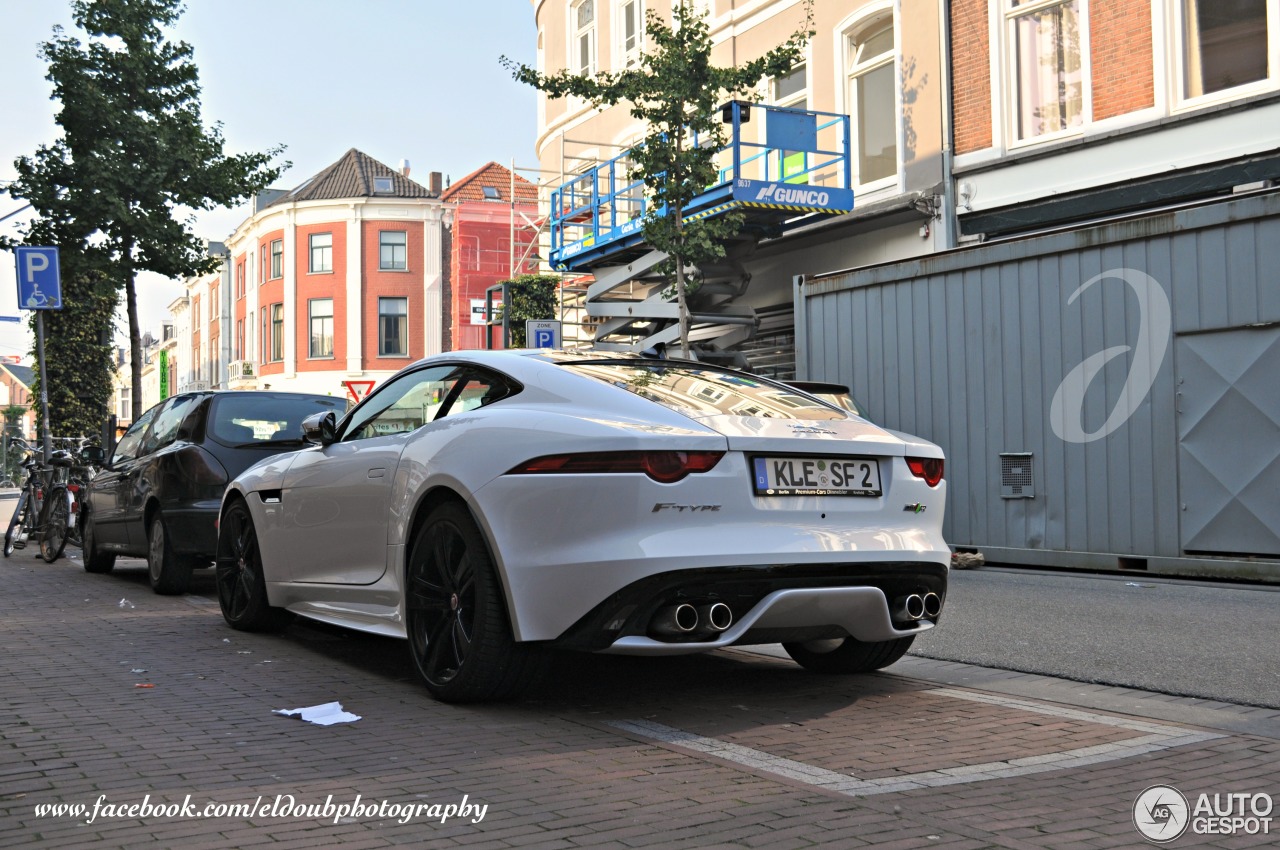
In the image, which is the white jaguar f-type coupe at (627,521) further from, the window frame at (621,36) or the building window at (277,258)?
the building window at (277,258)

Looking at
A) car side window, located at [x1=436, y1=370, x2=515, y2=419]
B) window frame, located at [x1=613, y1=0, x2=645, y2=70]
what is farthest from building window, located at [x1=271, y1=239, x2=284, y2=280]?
car side window, located at [x1=436, y1=370, x2=515, y2=419]

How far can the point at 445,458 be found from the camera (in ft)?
16.2

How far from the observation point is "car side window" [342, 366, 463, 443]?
5500 millimetres

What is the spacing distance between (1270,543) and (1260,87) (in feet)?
19.2

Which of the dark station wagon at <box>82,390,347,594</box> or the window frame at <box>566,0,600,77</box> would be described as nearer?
the dark station wagon at <box>82,390,347,594</box>

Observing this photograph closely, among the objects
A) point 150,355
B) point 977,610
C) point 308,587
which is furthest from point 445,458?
point 150,355

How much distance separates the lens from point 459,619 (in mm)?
4828

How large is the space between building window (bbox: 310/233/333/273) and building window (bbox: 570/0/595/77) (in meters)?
A: 31.0

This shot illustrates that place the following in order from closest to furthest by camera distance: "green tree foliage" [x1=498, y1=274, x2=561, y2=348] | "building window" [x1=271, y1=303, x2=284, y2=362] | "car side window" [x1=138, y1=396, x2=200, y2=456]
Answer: "car side window" [x1=138, y1=396, x2=200, y2=456], "green tree foliage" [x1=498, y1=274, x2=561, y2=348], "building window" [x1=271, y1=303, x2=284, y2=362]

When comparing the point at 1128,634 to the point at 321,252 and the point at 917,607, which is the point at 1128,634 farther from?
the point at 321,252

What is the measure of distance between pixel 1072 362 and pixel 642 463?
23.5 ft

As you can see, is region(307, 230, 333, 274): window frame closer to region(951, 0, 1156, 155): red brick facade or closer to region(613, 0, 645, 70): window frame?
region(613, 0, 645, 70): window frame

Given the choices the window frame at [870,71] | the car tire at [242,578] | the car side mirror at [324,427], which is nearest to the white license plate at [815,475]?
the car side mirror at [324,427]

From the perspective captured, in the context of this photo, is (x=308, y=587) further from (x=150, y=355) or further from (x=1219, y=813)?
(x=150, y=355)
